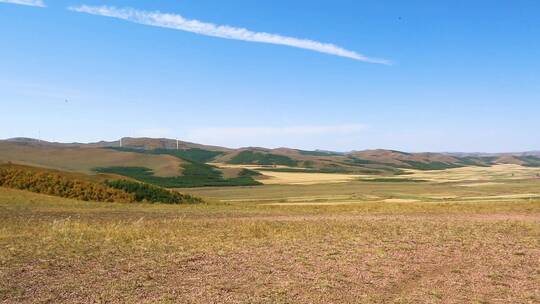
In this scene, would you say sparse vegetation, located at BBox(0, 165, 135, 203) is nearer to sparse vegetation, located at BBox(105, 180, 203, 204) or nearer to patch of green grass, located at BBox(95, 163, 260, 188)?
sparse vegetation, located at BBox(105, 180, 203, 204)

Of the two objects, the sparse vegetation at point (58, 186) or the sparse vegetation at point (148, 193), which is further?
the sparse vegetation at point (148, 193)

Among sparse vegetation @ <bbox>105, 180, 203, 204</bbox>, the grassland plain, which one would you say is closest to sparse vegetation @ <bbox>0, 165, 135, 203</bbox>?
sparse vegetation @ <bbox>105, 180, 203, 204</bbox>

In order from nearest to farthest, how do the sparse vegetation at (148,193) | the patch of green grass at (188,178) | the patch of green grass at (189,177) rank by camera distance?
1. the sparse vegetation at (148,193)
2. the patch of green grass at (188,178)
3. the patch of green grass at (189,177)

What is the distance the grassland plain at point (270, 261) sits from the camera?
45.0 feet

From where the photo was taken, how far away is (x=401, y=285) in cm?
1489

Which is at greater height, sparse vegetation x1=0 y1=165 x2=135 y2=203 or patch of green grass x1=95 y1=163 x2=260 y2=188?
sparse vegetation x1=0 y1=165 x2=135 y2=203

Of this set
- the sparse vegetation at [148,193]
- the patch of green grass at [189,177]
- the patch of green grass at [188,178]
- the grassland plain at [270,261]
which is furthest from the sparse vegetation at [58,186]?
the patch of green grass at [189,177]

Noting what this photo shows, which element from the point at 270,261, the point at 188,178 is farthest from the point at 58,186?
the point at 188,178

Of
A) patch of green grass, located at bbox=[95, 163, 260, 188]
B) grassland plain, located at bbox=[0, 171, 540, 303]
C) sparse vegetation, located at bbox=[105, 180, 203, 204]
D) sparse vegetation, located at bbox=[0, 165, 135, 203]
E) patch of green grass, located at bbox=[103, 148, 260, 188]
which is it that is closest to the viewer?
grassland plain, located at bbox=[0, 171, 540, 303]

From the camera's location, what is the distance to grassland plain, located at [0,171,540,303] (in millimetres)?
13703

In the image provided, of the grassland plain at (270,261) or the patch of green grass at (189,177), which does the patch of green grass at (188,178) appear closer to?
the patch of green grass at (189,177)

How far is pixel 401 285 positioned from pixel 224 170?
17202cm

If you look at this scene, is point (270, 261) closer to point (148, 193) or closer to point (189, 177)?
point (148, 193)

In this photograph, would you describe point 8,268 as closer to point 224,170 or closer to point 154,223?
point 154,223
